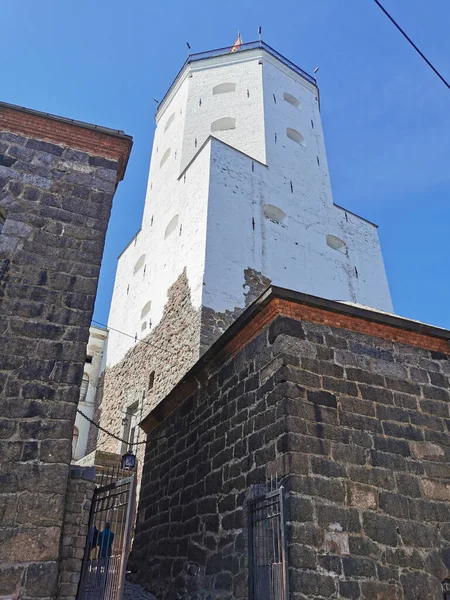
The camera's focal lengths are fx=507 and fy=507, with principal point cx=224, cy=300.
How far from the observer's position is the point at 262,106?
17922mm

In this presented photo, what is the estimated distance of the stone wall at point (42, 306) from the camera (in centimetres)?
407

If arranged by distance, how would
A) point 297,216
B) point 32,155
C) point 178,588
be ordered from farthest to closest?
point 297,216, point 178,588, point 32,155

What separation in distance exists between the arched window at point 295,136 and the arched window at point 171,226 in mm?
5790

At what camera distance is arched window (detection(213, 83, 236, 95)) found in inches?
739

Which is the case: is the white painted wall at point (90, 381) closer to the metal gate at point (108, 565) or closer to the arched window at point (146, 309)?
the arched window at point (146, 309)

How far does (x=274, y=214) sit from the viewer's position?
52.0 ft

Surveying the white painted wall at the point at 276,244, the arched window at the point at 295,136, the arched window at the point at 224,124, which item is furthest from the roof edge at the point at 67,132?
the arched window at the point at 295,136

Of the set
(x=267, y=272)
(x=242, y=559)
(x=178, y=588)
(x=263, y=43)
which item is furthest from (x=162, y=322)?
(x=263, y=43)

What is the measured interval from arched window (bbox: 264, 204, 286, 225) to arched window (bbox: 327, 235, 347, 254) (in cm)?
186

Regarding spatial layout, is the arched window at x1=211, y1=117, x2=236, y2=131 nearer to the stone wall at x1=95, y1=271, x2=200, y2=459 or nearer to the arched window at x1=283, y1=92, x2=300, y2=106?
the arched window at x1=283, y1=92, x2=300, y2=106

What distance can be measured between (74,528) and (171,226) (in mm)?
12424

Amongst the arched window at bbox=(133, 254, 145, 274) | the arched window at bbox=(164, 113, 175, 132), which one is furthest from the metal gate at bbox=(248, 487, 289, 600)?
the arched window at bbox=(164, 113, 175, 132)

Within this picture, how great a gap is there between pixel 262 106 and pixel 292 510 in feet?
52.5

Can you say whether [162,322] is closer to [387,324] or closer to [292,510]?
[387,324]
